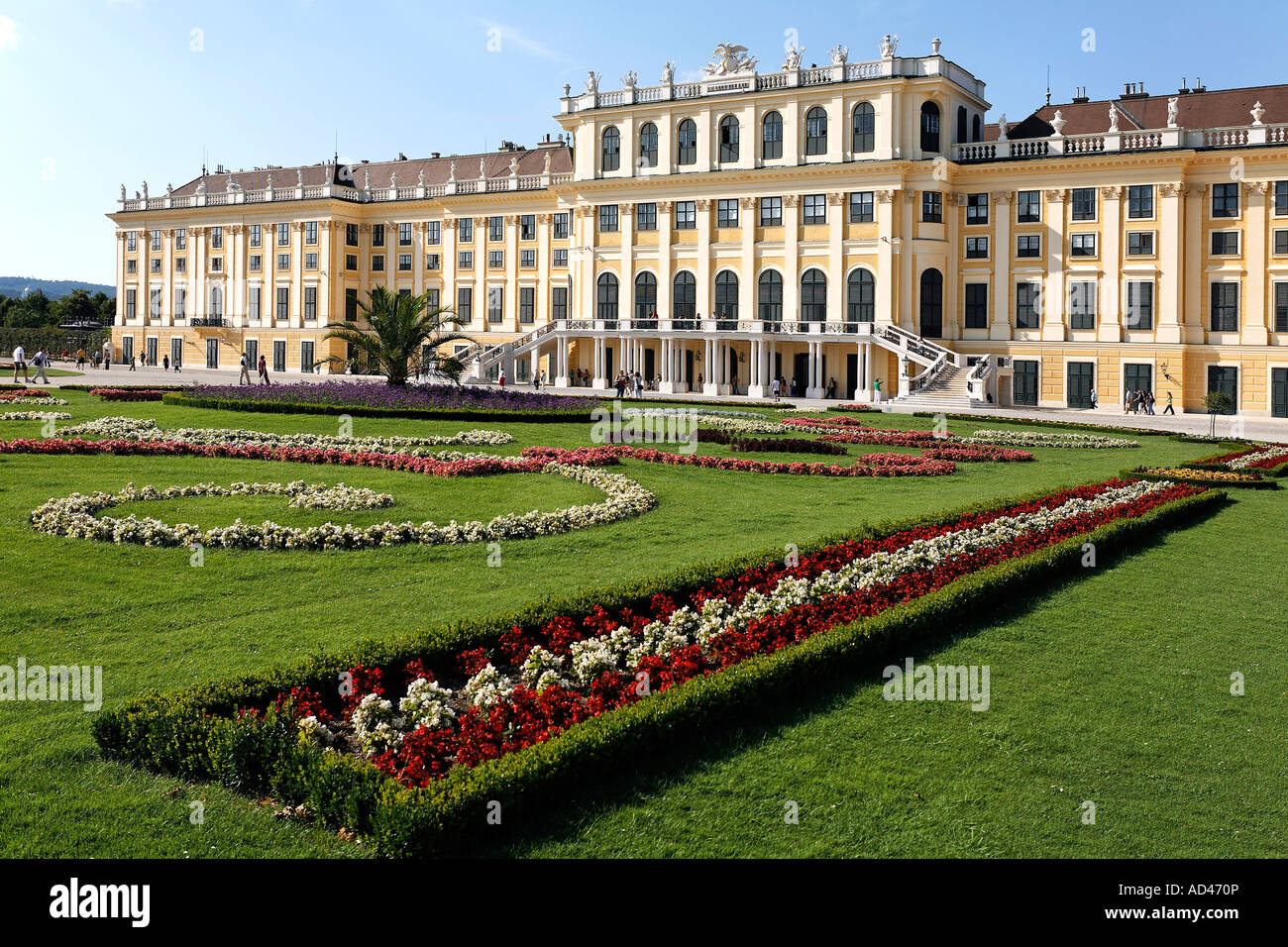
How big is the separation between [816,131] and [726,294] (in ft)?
30.9

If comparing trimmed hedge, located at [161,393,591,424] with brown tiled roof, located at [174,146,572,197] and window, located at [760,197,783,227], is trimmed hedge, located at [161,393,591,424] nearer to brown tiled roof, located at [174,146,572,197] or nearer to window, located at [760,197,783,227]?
window, located at [760,197,783,227]

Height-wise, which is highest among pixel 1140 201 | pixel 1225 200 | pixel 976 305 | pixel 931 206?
pixel 931 206

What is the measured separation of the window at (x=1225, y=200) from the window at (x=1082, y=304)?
19.6 feet

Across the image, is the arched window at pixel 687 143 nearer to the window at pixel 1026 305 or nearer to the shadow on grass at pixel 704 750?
the window at pixel 1026 305

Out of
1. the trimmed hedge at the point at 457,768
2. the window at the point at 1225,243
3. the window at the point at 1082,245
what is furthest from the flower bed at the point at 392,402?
the window at the point at 1225,243

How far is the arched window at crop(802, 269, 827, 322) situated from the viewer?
59125 mm

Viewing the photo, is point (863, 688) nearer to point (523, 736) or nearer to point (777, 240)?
point (523, 736)

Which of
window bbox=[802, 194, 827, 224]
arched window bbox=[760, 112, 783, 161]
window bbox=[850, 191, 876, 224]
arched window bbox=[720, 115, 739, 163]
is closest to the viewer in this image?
window bbox=[850, 191, 876, 224]

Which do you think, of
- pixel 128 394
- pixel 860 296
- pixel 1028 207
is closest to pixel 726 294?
pixel 860 296

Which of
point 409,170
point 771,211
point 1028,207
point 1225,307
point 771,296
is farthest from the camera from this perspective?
point 409,170

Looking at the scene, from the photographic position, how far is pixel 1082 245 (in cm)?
5481

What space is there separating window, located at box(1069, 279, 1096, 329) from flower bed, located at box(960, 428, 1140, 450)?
23.0 metres

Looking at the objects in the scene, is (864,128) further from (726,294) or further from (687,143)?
(726,294)

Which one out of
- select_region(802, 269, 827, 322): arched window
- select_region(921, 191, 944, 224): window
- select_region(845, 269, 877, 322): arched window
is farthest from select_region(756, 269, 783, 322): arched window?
select_region(921, 191, 944, 224): window
